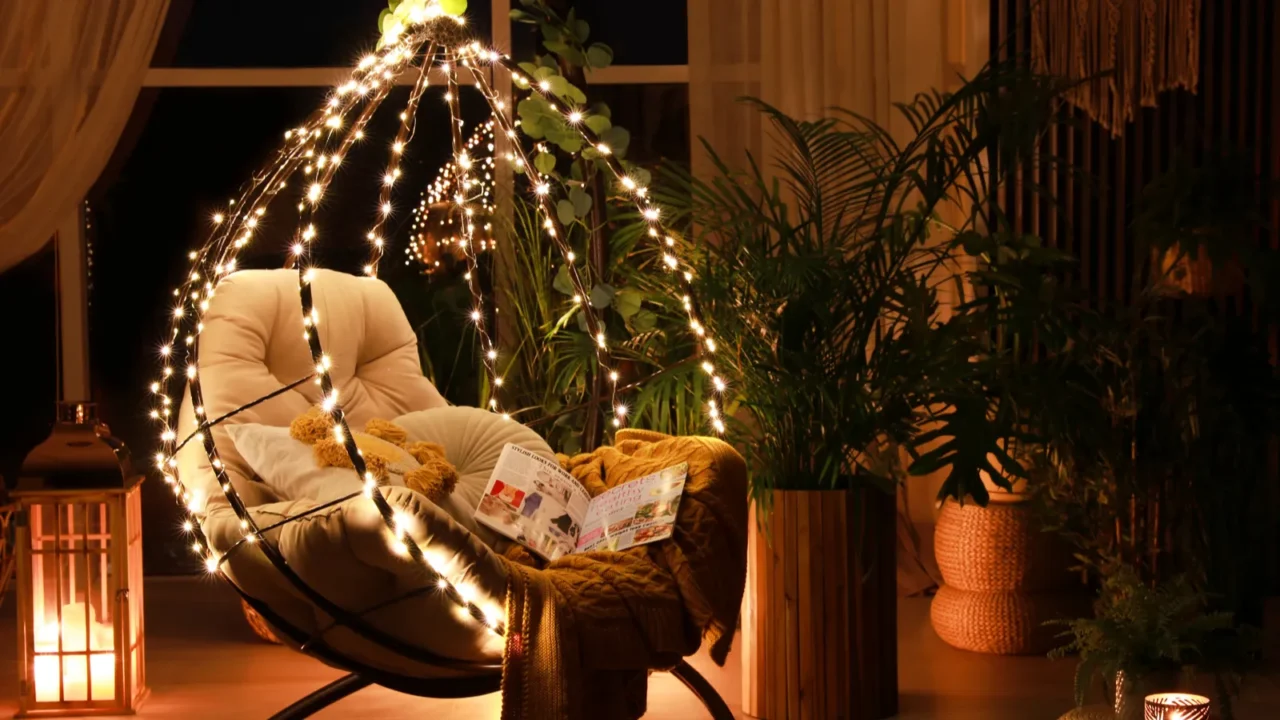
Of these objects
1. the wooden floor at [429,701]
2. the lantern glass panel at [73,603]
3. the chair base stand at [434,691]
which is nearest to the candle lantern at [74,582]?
the lantern glass panel at [73,603]

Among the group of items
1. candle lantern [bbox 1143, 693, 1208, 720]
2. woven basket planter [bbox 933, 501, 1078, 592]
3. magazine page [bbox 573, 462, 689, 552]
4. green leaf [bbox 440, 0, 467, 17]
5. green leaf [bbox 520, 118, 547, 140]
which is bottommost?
candle lantern [bbox 1143, 693, 1208, 720]

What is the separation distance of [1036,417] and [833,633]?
63 centimetres

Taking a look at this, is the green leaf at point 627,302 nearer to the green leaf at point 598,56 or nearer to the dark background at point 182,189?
the green leaf at point 598,56

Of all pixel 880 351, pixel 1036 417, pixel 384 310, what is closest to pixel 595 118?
pixel 384 310

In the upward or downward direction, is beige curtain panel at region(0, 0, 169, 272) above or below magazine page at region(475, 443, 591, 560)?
above

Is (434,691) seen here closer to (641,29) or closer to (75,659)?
(75,659)

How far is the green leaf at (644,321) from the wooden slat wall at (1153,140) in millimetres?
1219

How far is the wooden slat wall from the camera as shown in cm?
396

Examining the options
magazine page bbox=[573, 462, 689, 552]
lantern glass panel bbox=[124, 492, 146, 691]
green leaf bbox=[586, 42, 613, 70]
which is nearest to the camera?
magazine page bbox=[573, 462, 689, 552]

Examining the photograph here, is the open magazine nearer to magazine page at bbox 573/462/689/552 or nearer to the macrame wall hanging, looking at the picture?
magazine page at bbox 573/462/689/552

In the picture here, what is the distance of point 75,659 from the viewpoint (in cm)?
290

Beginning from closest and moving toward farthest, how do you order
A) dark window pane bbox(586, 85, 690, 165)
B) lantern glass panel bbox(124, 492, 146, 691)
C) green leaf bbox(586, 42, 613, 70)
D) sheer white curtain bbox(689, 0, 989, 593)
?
lantern glass panel bbox(124, 492, 146, 691) < green leaf bbox(586, 42, 613, 70) < sheer white curtain bbox(689, 0, 989, 593) < dark window pane bbox(586, 85, 690, 165)

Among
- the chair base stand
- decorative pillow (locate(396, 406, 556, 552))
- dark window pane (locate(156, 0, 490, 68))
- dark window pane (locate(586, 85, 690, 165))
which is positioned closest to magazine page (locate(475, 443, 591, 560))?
decorative pillow (locate(396, 406, 556, 552))

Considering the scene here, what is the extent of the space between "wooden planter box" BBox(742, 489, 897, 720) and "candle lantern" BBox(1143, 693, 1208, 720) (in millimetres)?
692
